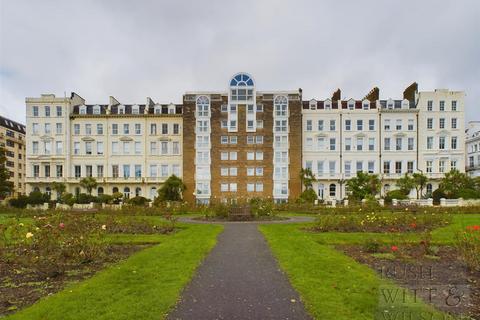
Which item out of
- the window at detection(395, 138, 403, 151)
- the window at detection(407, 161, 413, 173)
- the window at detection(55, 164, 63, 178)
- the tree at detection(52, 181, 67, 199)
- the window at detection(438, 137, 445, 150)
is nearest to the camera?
the tree at detection(52, 181, 67, 199)

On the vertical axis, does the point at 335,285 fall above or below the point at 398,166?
below

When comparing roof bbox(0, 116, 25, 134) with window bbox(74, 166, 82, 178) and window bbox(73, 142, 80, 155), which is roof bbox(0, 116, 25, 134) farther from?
window bbox(74, 166, 82, 178)

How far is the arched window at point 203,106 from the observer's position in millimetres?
49812

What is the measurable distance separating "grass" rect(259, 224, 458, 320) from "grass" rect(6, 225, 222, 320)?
2738 mm

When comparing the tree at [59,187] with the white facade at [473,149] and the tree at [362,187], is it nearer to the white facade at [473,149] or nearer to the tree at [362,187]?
the tree at [362,187]

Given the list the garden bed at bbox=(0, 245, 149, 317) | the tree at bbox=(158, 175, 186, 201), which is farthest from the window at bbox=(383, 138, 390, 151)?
the garden bed at bbox=(0, 245, 149, 317)

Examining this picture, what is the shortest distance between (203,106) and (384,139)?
94.1 feet

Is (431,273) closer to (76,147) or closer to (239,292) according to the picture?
(239,292)

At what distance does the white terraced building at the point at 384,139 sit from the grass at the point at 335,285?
134ft

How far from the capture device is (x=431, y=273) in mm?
8477

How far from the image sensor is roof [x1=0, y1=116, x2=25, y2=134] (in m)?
74.9

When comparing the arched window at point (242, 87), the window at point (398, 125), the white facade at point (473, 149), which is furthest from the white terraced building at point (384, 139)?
the white facade at point (473, 149)

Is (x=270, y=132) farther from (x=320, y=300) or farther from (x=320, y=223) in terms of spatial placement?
(x=320, y=300)

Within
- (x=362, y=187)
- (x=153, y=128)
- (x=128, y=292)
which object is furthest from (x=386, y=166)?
(x=128, y=292)
